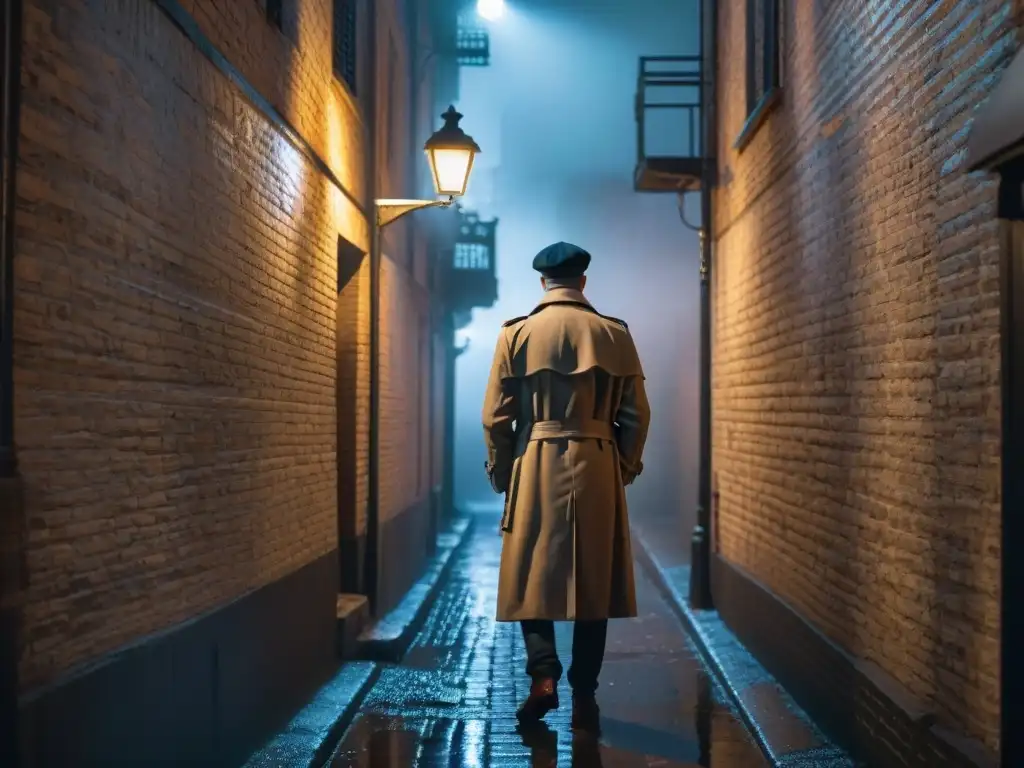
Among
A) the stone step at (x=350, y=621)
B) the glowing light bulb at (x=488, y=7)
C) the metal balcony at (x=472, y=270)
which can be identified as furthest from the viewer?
the metal balcony at (x=472, y=270)

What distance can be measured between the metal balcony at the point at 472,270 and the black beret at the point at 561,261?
11784 millimetres

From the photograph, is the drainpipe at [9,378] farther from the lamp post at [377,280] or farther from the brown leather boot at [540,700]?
the lamp post at [377,280]

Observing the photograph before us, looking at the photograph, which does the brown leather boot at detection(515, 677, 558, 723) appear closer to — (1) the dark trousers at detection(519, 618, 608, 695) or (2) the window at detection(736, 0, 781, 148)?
(1) the dark trousers at detection(519, 618, 608, 695)

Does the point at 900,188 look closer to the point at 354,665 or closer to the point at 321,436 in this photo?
the point at 321,436

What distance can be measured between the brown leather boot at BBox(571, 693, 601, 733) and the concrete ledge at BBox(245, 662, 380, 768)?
4.02 feet

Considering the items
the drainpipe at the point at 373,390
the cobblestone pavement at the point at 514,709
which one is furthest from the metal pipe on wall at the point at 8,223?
the drainpipe at the point at 373,390

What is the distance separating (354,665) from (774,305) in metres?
3.66

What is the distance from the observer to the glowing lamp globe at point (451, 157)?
8.21 meters

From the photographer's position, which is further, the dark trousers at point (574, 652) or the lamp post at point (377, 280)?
the lamp post at point (377, 280)

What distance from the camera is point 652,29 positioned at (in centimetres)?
2802

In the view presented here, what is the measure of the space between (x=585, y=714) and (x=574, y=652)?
333 millimetres

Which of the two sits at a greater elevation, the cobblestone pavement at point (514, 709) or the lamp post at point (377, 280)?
the lamp post at point (377, 280)

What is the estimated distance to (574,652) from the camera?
20.1 ft

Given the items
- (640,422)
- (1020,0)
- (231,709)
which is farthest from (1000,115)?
(231,709)
